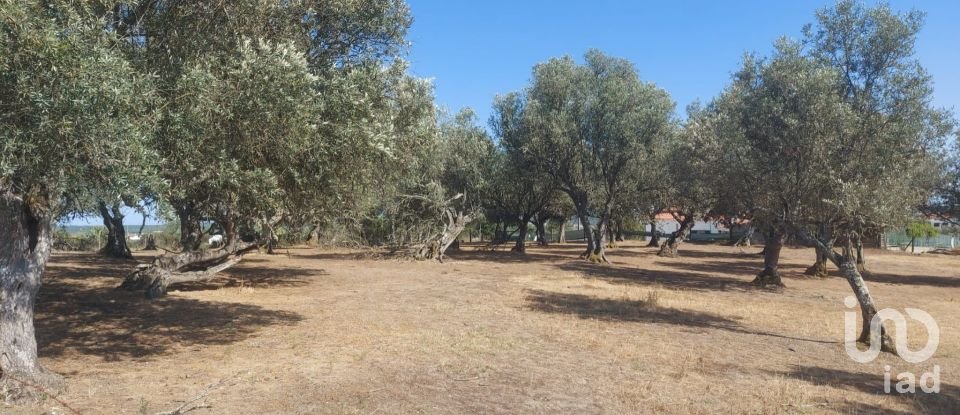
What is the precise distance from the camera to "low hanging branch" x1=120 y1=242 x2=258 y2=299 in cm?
1623

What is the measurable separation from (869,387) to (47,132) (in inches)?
414

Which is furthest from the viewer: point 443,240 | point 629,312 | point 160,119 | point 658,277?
point 443,240

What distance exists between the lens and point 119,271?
2255 centimetres

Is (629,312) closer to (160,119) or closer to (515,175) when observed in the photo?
(160,119)

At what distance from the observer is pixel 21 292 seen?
7.32m

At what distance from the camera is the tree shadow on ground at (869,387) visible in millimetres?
7777

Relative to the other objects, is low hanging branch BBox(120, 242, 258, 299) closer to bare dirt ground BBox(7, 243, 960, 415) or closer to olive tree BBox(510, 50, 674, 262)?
bare dirt ground BBox(7, 243, 960, 415)

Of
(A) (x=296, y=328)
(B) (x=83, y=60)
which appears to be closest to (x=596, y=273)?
(A) (x=296, y=328)

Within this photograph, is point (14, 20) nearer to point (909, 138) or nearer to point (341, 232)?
→ point (909, 138)

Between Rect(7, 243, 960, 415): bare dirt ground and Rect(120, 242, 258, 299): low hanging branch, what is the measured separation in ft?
1.64

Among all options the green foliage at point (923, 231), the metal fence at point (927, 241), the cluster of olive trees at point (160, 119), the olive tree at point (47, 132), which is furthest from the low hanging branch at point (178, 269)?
the metal fence at point (927, 241)

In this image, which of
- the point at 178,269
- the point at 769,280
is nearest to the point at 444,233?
the point at 769,280

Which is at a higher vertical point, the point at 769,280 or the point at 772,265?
the point at 772,265

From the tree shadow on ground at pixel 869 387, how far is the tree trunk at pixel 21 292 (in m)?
9.63
